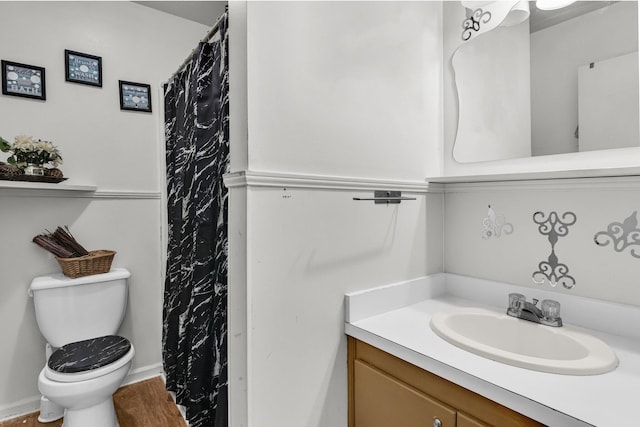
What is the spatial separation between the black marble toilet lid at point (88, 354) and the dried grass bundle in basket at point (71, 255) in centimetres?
38

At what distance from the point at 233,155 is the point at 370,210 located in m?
0.53

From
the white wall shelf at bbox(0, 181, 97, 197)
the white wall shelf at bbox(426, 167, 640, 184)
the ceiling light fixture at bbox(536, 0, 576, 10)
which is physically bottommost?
the white wall shelf at bbox(426, 167, 640, 184)

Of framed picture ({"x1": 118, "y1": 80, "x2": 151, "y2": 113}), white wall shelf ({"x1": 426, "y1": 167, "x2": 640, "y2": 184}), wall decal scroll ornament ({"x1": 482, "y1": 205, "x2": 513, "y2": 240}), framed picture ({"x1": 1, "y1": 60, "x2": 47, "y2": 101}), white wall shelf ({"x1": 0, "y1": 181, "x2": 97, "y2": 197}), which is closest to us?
Answer: white wall shelf ({"x1": 426, "y1": 167, "x2": 640, "y2": 184})

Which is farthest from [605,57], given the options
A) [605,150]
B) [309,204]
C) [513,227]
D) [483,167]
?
[309,204]

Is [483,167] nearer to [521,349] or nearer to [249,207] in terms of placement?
[521,349]

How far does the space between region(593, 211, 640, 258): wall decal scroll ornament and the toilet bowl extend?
6.76 ft

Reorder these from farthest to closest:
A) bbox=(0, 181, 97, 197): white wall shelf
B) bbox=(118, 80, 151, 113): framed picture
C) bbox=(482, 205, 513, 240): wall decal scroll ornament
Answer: bbox=(118, 80, 151, 113): framed picture → bbox=(0, 181, 97, 197): white wall shelf → bbox=(482, 205, 513, 240): wall decal scroll ornament

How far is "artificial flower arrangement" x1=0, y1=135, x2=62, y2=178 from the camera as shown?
1.64 m

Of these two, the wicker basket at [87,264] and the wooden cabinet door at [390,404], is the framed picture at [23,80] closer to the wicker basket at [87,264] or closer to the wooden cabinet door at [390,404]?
the wicker basket at [87,264]

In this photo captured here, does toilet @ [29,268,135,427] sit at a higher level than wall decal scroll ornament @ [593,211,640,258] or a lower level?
lower

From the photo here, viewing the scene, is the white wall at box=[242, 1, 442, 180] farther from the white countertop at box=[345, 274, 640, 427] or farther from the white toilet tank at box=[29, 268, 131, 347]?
the white toilet tank at box=[29, 268, 131, 347]

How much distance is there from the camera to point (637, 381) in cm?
77

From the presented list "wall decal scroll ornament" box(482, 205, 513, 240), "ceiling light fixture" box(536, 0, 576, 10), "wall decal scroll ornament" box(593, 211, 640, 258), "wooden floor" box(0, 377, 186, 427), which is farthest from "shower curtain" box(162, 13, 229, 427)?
"wall decal scroll ornament" box(593, 211, 640, 258)

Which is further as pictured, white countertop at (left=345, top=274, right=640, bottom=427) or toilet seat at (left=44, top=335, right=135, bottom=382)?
toilet seat at (left=44, top=335, right=135, bottom=382)
